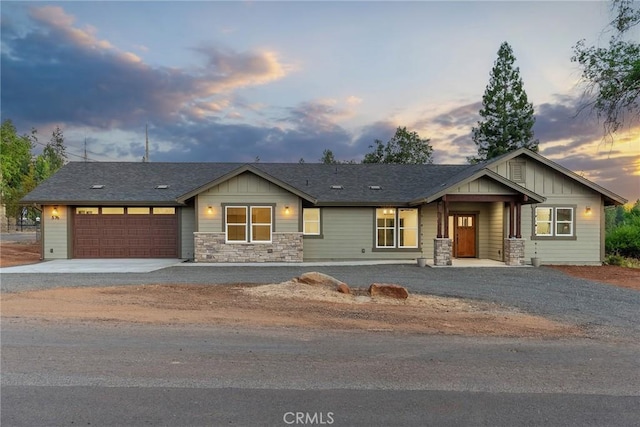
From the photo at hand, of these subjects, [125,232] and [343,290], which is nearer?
[343,290]

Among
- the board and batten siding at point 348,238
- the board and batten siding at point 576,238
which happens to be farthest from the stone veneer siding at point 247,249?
the board and batten siding at point 576,238

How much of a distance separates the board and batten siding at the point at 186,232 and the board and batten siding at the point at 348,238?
5517 millimetres

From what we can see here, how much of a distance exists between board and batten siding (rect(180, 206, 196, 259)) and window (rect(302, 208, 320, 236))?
202 inches

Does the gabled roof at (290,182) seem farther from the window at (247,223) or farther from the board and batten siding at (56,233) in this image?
the window at (247,223)

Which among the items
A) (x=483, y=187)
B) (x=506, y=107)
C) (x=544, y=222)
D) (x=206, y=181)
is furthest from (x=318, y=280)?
(x=506, y=107)

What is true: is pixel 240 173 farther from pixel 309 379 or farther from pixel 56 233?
pixel 309 379

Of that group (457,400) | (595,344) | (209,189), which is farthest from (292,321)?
(209,189)

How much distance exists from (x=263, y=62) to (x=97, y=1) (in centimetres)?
677

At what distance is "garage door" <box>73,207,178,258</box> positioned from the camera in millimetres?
17547

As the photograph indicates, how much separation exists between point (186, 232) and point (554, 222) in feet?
52.9

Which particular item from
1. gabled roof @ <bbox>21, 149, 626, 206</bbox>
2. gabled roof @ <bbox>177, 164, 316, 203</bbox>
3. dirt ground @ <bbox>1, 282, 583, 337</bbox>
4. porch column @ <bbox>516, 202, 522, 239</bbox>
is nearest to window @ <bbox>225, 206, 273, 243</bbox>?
gabled roof @ <bbox>177, 164, 316, 203</bbox>

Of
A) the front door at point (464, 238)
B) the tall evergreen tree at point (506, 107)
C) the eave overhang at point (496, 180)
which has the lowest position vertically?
the front door at point (464, 238)

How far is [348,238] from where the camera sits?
17469 mm

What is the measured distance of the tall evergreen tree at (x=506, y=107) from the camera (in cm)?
3525
